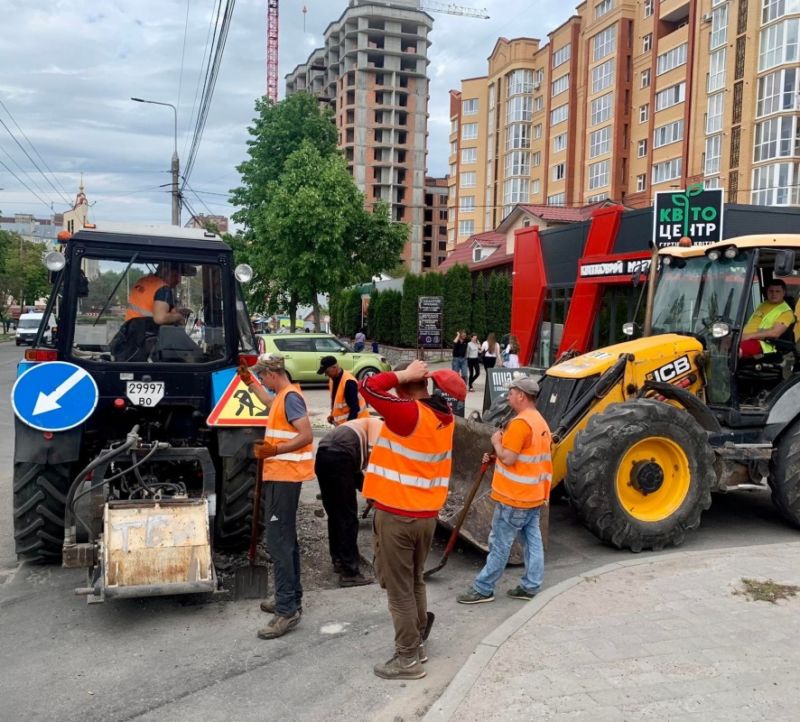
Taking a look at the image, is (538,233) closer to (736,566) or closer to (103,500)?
(736,566)

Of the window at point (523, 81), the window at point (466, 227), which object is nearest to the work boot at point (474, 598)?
the window at point (523, 81)

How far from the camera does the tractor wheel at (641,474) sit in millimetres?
6184

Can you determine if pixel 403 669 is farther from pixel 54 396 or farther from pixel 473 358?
pixel 473 358

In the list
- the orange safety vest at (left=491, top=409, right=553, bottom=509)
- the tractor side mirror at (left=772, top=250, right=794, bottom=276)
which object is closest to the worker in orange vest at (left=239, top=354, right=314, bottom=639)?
the orange safety vest at (left=491, top=409, right=553, bottom=509)

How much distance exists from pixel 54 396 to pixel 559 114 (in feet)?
199

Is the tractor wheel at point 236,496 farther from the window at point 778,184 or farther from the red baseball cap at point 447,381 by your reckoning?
the window at point 778,184

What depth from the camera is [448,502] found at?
7000mm

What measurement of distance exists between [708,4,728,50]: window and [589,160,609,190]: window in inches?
465

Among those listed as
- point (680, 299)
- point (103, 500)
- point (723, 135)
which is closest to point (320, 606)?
point (103, 500)

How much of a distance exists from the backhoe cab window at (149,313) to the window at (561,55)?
59.8 meters

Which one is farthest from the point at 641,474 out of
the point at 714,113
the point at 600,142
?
the point at 600,142

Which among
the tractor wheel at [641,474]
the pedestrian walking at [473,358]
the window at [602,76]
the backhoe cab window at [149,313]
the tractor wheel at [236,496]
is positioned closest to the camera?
the tractor wheel at [236,496]

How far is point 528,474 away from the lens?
525 cm

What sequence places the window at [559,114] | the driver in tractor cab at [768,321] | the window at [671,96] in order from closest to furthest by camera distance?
the driver in tractor cab at [768,321], the window at [671,96], the window at [559,114]
